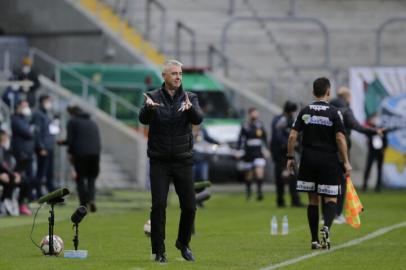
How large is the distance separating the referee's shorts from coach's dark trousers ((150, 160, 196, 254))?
7.05ft

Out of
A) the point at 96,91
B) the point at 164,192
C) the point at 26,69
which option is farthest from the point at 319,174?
the point at 96,91

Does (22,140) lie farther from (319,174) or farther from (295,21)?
(295,21)

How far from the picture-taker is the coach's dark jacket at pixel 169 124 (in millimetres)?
15609

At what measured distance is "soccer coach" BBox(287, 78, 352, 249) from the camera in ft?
57.6

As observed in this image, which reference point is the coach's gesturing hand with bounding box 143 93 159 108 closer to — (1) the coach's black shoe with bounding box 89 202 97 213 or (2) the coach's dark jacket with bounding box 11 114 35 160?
(1) the coach's black shoe with bounding box 89 202 97 213

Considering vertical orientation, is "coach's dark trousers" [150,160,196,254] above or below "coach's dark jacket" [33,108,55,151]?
above

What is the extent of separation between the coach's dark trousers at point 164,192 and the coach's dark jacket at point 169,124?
0.11 m

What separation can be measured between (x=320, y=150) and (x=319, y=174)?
11.6 inches

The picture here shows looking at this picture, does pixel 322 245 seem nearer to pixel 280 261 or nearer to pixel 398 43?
pixel 280 261

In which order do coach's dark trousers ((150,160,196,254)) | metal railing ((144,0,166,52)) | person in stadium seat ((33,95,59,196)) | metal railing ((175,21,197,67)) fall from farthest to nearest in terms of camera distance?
1. metal railing ((144,0,166,52))
2. metal railing ((175,21,197,67))
3. person in stadium seat ((33,95,59,196))
4. coach's dark trousers ((150,160,196,254))

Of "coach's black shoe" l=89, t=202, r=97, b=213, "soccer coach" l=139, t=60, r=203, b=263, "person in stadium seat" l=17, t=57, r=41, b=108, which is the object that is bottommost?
"coach's black shoe" l=89, t=202, r=97, b=213

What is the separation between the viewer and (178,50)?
141ft

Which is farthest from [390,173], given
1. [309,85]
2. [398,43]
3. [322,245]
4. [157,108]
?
[157,108]

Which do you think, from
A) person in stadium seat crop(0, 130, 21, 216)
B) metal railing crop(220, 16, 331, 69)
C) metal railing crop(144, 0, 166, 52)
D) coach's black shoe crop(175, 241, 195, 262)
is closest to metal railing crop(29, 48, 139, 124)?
metal railing crop(220, 16, 331, 69)
